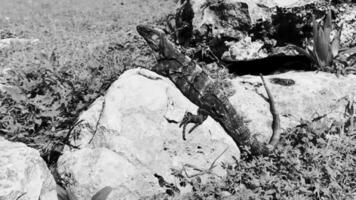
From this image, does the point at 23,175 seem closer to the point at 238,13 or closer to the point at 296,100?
the point at 296,100

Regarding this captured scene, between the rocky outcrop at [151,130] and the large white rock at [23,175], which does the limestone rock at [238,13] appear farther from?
the large white rock at [23,175]

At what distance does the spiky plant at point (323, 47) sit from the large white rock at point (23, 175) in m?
4.05

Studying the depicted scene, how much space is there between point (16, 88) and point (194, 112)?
2.27 m

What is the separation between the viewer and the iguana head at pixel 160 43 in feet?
19.1

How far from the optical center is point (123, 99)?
4629 millimetres

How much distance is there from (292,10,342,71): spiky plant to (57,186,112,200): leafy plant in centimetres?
375

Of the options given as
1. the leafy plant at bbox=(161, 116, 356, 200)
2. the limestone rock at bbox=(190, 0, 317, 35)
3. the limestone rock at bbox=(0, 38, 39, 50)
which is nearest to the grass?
the limestone rock at bbox=(0, 38, 39, 50)

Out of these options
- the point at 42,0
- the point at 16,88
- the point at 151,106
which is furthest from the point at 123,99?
the point at 42,0

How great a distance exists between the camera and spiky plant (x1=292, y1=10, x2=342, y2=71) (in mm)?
5848

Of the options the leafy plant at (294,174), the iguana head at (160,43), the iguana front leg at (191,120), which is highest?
the iguana head at (160,43)

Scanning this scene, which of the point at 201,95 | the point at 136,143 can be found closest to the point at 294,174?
the point at 201,95

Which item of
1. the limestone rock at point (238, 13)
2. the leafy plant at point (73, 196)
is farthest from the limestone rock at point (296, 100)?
the leafy plant at point (73, 196)

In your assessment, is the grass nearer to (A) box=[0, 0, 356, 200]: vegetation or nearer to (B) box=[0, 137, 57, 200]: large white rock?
(A) box=[0, 0, 356, 200]: vegetation

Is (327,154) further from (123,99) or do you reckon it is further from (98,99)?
(98,99)
